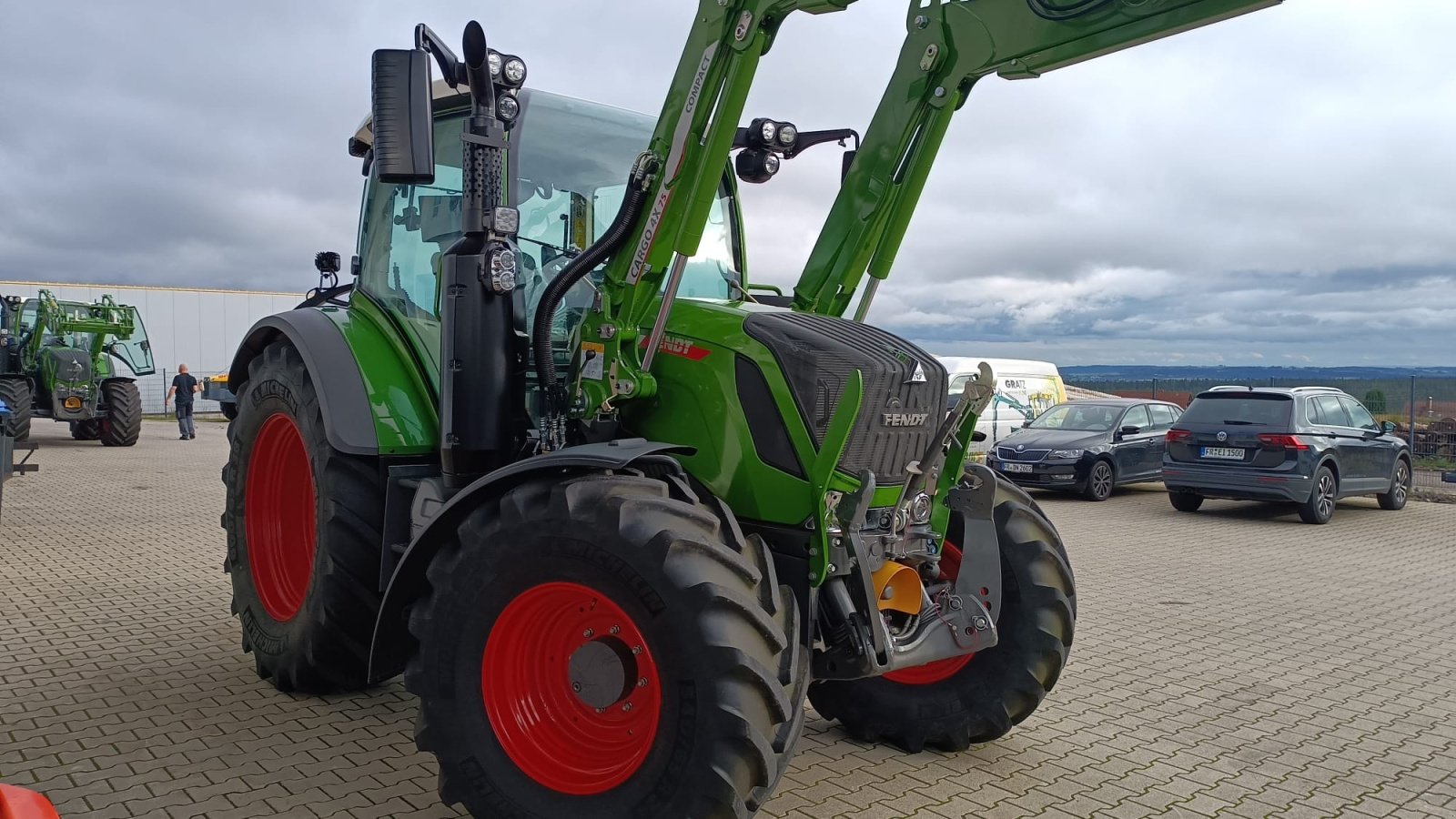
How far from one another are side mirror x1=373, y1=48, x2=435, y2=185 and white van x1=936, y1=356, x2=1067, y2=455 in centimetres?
1377

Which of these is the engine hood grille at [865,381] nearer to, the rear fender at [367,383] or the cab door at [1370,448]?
the rear fender at [367,383]

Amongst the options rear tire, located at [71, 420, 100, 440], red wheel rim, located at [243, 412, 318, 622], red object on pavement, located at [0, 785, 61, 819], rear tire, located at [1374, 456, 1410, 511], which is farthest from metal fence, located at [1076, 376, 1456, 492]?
rear tire, located at [71, 420, 100, 440]

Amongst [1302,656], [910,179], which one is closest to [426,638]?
[910,179]

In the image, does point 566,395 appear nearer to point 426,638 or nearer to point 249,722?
point 426,638

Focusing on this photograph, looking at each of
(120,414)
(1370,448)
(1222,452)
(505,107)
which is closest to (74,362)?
(120,414)

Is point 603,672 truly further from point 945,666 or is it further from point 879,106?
point 879,106

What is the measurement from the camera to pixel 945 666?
4668mm

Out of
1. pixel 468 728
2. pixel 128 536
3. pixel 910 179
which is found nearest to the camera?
pixel 468 728

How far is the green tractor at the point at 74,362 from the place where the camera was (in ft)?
64.6

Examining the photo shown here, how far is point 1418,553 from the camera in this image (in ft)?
36.0

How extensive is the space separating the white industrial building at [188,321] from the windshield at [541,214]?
1393 inches

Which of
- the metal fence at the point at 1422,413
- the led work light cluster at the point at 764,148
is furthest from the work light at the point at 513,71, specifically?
the metal fence at the point at 1422,413

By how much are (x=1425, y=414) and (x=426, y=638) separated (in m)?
20.9

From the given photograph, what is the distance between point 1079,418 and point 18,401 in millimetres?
17140
